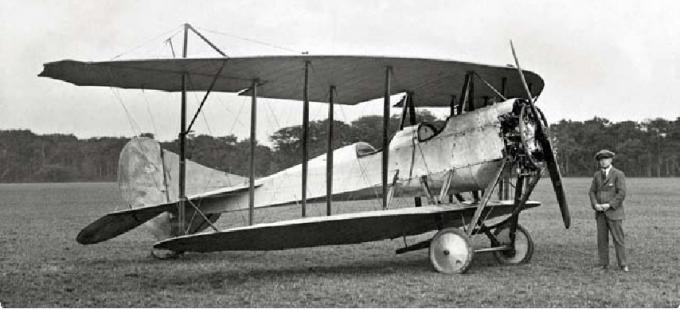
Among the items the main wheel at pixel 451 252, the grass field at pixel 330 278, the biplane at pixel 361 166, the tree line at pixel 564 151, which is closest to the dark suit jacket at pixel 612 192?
the biplane at pixel 361 166

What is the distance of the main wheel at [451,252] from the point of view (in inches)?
334

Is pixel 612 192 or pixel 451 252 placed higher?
pixel 612 192

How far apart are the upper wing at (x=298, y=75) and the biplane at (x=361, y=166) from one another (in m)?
0.03

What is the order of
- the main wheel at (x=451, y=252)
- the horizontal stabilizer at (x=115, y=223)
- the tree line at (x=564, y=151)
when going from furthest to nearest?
the tree line at (x=564, y=151), the horizontal stabilizer at (x=115, y=223), the main wheel at (x=451, y=252)

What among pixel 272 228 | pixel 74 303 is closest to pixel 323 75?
pixel 272 228

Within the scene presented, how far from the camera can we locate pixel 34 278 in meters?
8.85

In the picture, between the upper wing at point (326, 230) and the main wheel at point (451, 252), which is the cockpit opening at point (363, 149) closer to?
the upper wing at point (326, 230)

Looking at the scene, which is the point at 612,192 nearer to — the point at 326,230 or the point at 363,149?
the point at 326,230

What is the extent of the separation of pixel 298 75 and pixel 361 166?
6.47 ft

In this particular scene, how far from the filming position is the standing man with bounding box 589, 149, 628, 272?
8625mm

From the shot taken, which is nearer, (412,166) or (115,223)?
(412,166)

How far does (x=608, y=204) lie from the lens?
340 inches

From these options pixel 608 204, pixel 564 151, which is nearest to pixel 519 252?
pixel 608 204

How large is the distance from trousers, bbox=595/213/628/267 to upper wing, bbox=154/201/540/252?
1.52 meters
